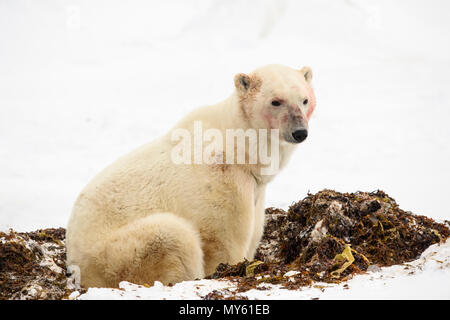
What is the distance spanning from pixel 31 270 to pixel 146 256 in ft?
3.69

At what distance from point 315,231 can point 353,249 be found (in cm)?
42

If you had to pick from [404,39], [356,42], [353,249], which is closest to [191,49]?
[356,42]

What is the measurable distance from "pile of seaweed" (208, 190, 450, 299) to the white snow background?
356 centimetres

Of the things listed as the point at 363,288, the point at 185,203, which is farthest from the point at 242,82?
the point at 363,288

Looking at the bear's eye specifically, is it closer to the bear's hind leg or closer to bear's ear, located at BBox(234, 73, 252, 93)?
bear's ear, located at BBox(234, 73, 252, 93)

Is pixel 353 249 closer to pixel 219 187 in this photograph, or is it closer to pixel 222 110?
pixel 219 187

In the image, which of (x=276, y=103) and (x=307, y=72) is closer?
(x=276, y=103)

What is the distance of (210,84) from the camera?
62.5ft

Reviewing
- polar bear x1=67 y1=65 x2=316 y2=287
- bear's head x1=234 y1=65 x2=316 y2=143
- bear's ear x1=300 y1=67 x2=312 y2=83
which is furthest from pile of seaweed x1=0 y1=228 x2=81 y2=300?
bear's ear x1=300 y1=67 x2=312 y2=83

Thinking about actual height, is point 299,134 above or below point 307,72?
below

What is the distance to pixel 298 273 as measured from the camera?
4352mm

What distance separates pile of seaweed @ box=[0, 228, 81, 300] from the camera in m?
4.50

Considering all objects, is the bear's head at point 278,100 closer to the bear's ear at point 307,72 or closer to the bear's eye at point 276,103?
the bear's eye at point 276,103

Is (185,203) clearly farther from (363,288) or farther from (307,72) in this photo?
(363,288)
